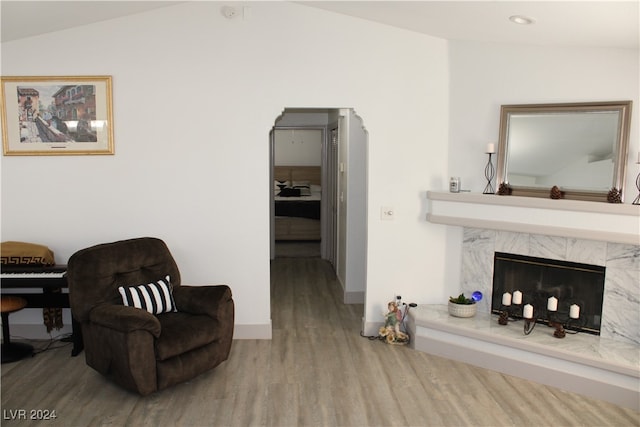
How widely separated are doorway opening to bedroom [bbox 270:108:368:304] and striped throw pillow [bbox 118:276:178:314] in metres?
1.74

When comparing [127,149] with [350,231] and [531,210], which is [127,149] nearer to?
[350,231]

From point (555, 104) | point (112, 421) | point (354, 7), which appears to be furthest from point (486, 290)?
point (112, 421)

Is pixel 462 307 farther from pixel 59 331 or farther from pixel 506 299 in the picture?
pixel 59 331

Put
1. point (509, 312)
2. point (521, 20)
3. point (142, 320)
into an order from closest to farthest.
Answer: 1. point (142, 320)
2. point (521, 20)
3. point (509, 312)

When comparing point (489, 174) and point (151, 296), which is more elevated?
point (489, 174)

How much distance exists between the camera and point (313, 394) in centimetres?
354

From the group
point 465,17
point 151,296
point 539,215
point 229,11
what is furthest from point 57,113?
point 539,215

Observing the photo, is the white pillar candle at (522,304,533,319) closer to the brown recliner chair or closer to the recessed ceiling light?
the recessed ceiling light

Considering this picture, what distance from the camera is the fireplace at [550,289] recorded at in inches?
153

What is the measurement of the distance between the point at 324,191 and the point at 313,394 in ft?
14.3

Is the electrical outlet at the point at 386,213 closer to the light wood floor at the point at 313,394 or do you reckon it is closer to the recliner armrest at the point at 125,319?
the light wood floor at the point at 313,394

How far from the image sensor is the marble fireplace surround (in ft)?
11.4

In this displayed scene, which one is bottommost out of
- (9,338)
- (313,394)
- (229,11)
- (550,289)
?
(313,394)

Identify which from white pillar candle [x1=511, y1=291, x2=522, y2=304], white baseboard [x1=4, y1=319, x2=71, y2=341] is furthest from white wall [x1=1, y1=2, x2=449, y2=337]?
white pillar candle [x1=511, y1=291, x2=522, y2=304]
